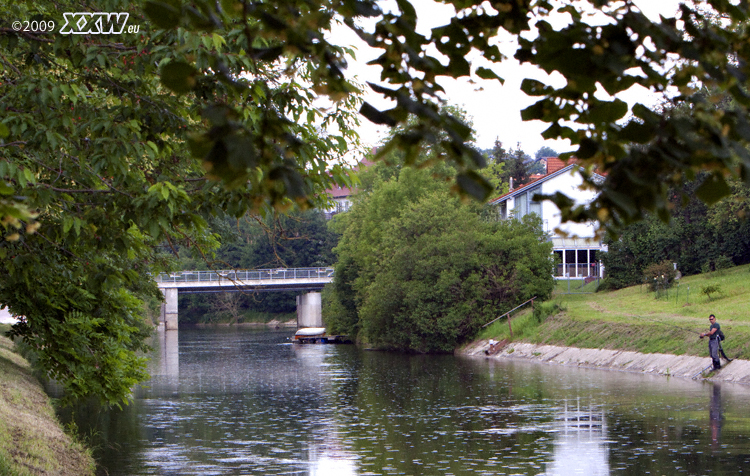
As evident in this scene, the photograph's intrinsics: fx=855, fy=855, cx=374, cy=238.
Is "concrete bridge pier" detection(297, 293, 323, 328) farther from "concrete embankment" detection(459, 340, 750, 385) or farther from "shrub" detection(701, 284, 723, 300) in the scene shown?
"shrub" detection(701, 284, 723, 300)

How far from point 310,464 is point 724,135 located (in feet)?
51.9

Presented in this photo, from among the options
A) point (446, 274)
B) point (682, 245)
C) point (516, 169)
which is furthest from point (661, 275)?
point (516, 169)

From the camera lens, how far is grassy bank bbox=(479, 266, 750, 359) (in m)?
31.8

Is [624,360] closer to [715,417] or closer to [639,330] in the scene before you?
[639,330]

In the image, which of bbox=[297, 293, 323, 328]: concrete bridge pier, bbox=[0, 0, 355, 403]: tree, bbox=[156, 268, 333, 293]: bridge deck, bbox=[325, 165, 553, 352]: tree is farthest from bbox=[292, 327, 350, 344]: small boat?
bbox=[0, 0, 355, 403]: tree

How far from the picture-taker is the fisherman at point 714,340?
26375 mm

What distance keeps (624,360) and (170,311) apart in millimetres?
66438

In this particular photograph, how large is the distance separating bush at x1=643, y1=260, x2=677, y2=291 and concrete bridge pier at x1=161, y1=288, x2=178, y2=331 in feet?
180

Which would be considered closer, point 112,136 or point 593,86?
point 593,86

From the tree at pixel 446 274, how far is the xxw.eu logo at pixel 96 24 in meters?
40.8

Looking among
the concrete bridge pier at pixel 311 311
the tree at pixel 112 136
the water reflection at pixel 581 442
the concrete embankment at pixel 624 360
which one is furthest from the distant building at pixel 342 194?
the concrete embankment at pixel 624 360

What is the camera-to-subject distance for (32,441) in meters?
15.0

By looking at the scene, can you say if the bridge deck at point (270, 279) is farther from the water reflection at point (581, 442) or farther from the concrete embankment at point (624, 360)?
the water reflection at point (581, 442)

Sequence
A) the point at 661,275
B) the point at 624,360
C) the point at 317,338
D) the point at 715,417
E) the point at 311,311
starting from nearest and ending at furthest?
the point at 715,417 < the point at 624,360 < the point at 661,275 < the point at 317,338 < the point at 311,311
